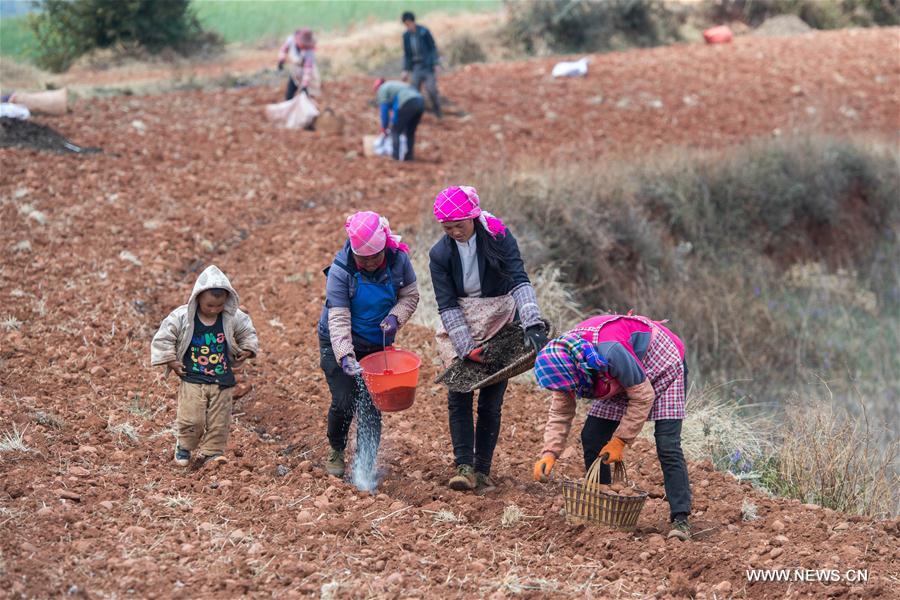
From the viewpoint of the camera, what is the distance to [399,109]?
41.0 ft

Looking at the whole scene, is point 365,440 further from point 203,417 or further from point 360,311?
point 203,417

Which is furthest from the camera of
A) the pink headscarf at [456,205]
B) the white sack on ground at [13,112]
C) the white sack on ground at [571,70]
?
the white sack on ground at [571,70]

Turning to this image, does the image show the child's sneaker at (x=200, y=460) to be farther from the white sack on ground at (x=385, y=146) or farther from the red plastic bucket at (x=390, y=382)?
the white sack on ground at (x=385, y=146)

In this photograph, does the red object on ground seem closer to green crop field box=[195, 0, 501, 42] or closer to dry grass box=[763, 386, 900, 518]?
green crop field box=[195, 0, 501, 42]

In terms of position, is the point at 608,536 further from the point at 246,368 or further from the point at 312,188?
the point at 312,188

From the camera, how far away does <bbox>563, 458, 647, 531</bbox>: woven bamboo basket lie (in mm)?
4906

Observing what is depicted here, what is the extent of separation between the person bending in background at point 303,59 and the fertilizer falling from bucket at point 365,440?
9.55m

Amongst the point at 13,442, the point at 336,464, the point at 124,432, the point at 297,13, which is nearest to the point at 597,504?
the point at 336,464

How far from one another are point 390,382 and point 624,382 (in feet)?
4.17

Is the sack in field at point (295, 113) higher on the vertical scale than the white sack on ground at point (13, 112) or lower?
lower

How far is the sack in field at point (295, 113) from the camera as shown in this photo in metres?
14.4

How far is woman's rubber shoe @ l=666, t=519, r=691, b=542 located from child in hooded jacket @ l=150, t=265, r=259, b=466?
90.8 inches

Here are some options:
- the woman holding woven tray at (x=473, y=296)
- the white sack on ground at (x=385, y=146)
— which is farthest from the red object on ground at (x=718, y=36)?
the woman holding woven tray at (x=473, y=296)

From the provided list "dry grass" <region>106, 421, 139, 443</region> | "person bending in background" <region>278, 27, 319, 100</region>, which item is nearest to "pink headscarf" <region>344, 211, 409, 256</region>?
"dry grass" <region>106, 421, 139, 443</region>
